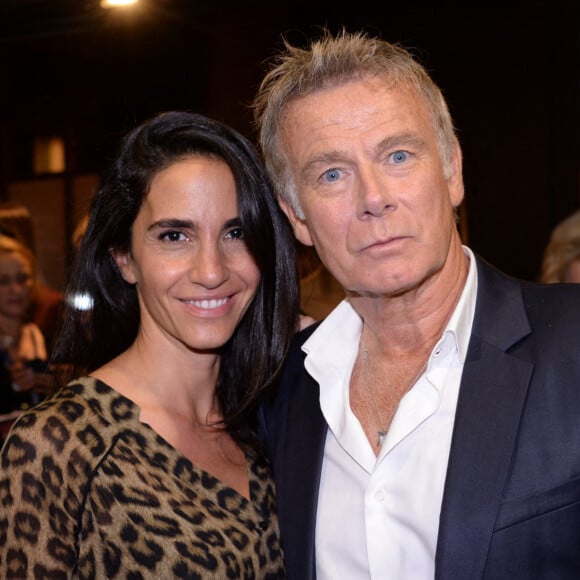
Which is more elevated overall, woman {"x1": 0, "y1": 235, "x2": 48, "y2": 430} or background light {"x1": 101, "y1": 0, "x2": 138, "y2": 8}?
background light {"x1": 101, "y1": 0, "x2": 138, "y2": 8}

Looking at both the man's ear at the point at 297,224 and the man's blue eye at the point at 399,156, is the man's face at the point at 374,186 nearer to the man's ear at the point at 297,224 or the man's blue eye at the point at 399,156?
the man's blue eye at the point at 399,156

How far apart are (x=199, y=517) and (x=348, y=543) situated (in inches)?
13.4

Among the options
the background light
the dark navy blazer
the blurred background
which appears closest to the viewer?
the dark navy blazer

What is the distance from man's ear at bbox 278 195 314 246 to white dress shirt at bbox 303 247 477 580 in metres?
0.42

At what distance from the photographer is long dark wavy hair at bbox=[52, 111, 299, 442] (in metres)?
2.15

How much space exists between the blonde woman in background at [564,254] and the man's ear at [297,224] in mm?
1823

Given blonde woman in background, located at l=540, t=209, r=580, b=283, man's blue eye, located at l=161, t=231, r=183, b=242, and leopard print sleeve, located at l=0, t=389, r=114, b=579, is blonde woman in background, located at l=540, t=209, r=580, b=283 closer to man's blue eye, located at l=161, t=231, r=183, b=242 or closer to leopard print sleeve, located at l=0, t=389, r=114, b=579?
man's blue eye, located at l=161, t=231, r=183, b=242

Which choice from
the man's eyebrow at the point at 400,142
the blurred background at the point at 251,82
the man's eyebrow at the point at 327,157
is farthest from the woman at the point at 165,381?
the blurred background at the point at 251,82

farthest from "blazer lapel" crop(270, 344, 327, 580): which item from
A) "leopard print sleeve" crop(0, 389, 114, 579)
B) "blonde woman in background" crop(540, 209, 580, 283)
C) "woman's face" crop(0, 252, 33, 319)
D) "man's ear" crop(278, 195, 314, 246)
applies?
"woman's face" crop(0, 252, 33, 319)

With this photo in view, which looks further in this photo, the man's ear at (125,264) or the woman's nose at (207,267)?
the man's ear at (125,264)

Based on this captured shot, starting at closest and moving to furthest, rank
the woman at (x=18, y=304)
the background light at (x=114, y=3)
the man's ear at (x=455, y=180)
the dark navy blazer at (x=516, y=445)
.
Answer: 1. the dark navy blazer at (x=516, y=445)
2. the man's ear at (x=455, y=180)
3. the woman at (x=18, y=304)
4. the background light at (x=114, y=3)

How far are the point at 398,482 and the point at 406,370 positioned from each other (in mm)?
294

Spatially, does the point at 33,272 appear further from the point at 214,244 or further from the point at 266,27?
the point at 214,244

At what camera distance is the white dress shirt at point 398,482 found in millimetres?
1771
